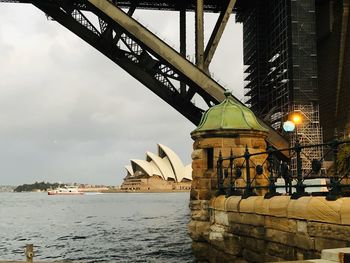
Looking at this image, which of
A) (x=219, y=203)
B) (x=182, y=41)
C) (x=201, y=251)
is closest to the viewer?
(x=219, y=203)

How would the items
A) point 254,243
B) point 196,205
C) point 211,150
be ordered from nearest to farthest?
point 254,243 → point 196,205 → point 211,150

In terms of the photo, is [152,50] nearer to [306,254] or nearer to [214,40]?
[214,40]

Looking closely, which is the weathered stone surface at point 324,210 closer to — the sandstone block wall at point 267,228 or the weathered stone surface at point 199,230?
the sandstone block wall at point 267,228

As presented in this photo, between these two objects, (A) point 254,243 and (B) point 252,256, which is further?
(B) point 252,256

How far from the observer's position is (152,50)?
1925 cm

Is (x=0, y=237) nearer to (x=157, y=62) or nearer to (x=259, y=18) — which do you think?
(x=157, y=62)

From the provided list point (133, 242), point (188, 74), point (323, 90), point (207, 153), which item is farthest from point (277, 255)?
point (323, 90)

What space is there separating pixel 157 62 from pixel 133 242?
351 inches

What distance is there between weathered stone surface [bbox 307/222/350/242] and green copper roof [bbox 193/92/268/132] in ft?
19.5

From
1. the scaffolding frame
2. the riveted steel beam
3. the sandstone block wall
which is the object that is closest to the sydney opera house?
the scaffolding frame

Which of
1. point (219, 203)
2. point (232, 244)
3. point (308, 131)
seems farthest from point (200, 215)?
point (308, 131)

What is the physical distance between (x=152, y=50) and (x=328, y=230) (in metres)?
13.2

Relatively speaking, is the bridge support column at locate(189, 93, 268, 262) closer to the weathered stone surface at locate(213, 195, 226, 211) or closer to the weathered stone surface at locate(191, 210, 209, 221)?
the weathered stone surface at locate(191, 210, 209, 221)

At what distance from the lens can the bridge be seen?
62.8ft
